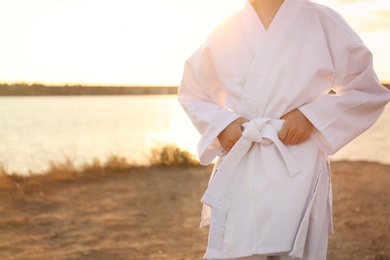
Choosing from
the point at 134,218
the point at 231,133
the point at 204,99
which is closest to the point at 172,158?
the point at 134,218

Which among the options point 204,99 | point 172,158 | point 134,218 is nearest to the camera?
point 204,99

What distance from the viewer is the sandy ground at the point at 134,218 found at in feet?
13.9

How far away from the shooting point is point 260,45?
1.96 metres

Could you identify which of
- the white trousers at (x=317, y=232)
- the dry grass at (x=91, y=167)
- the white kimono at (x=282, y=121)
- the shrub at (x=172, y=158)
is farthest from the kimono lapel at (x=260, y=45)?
the shrub at (x=172, y=158)

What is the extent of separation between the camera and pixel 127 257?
409 cm

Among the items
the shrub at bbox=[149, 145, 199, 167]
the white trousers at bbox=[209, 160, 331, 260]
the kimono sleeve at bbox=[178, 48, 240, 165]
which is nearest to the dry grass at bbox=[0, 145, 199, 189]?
the shrub at bbox=[149, 145, 199, 167]

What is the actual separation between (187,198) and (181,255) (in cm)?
212

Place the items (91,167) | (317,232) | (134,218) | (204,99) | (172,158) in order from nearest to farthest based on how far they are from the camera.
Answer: (317,232) → (204,99) → (134,218) → (91,167) → (172,158)

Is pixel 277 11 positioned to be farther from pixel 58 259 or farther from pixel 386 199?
pixel 386 199

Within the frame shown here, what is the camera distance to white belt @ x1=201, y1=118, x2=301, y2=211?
1883mm

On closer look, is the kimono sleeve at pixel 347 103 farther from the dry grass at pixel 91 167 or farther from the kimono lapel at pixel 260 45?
the dry grass at pixel 91 167

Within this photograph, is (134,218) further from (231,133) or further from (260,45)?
(260,45)

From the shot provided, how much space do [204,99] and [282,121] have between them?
37 cm

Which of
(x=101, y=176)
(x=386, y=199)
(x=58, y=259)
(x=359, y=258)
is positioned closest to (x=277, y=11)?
(x=359, y=258)
